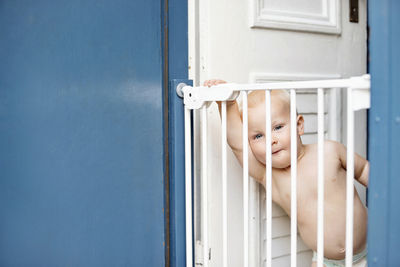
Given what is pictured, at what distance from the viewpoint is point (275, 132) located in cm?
136

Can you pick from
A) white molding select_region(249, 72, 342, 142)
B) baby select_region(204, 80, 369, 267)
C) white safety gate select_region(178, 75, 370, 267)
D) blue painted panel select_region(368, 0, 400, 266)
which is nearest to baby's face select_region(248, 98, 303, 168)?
baby select_region(204, 80, 369, 267)

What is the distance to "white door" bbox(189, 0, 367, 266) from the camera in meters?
1.52

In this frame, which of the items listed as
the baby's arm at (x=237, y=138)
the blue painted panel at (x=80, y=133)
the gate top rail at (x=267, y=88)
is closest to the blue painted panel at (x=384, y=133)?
the gate top rail at (x=267, y=88)

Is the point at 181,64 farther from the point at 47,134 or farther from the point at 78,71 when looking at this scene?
the point at 47,134

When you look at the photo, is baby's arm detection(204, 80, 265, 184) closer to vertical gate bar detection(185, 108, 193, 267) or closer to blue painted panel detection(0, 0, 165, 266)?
vertical gate bar detection(185, 108, 193, 267)

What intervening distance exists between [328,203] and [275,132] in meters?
0.29

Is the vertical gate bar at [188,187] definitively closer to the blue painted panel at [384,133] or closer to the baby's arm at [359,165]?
the baby's arm at [359,165]

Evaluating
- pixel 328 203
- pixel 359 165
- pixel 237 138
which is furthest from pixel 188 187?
pixel 359 165

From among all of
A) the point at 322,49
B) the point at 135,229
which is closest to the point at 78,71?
the point at 135,229

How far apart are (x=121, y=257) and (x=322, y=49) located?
1.15 metres

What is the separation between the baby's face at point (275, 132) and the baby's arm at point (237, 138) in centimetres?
5

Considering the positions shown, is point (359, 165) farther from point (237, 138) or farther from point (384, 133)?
point (384, 133)

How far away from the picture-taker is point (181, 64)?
1.53 meters

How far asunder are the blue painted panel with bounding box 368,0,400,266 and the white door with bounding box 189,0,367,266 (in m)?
0.69
